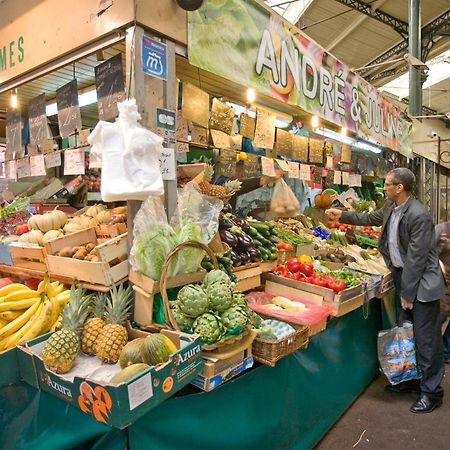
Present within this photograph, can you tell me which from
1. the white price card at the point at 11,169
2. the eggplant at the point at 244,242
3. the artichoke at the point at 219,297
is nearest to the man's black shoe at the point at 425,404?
the eggplant at the point at 244,242

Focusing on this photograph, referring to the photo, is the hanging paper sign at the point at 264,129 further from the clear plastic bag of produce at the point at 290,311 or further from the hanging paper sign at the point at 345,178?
the hanging paper sign at the point at 345,178

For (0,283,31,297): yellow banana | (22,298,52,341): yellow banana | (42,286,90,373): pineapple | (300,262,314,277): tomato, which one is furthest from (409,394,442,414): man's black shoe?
(0,283,31,297): yellow banana

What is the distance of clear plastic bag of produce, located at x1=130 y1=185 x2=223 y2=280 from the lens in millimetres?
2295

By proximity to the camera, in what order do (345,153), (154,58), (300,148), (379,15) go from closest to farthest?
(154,58) < (300,148) < (345,153) < (379,15)

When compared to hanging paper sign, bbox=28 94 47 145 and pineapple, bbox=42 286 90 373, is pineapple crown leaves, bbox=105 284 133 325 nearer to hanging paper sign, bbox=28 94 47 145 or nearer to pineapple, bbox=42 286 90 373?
pineapple, bbox=42 286 90 373

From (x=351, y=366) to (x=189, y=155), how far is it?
2798 millimetres

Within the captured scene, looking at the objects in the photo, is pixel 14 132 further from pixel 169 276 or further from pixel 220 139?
pixel 169 276

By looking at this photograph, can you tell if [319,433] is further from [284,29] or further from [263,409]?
[284,29]

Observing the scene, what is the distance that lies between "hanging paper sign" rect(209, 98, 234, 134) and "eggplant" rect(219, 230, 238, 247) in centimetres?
131

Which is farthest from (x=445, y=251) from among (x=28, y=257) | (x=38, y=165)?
(x=38, y=165)

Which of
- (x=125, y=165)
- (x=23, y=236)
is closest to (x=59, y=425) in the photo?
(x=125, y=165)

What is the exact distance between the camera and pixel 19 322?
2.42 metres

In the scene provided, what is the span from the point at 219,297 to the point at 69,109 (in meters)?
2.17

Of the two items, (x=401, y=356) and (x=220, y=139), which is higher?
(x=220, y=139)
